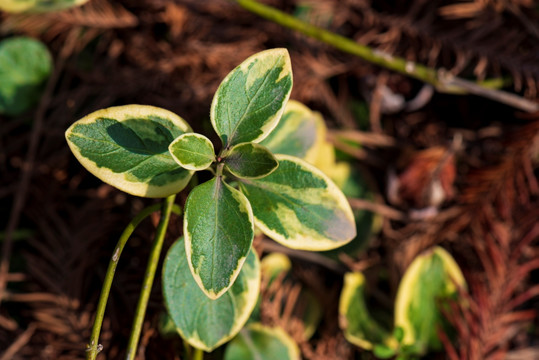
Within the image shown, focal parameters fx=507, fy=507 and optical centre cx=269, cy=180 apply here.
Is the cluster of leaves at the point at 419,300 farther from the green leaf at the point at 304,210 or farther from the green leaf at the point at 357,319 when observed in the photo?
the green leaf at the point at 304,210

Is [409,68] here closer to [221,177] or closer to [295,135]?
[295,135]

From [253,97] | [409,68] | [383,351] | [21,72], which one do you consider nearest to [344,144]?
[409,68]

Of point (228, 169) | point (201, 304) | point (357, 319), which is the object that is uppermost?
point (228, 169)

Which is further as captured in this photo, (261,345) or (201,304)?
(261,345)

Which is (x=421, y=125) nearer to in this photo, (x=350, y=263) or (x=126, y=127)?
(x=350, y=263)

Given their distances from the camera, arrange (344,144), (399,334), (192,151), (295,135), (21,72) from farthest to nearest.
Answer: (344,144) → (21,72) → (399,334) → (295,135) → (192,151)

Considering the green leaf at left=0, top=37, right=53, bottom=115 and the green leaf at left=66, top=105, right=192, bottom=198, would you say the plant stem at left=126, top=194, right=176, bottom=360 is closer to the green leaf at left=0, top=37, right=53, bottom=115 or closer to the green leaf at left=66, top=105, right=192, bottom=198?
the green leaf at left=66, top=105, right=192, bottom=198

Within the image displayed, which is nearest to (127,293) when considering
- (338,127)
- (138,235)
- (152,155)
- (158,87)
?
(138,235)
